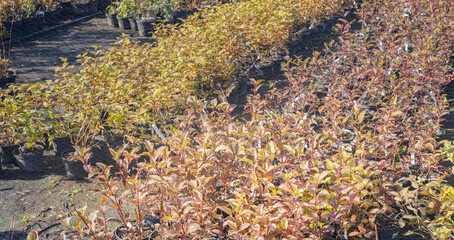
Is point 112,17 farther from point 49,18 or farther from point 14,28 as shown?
point 14,28

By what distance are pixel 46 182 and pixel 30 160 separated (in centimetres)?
23

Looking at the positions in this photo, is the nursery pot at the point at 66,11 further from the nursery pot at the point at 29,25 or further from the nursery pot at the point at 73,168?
the nursery pot at the point at 73,168

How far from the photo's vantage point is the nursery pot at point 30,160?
9.40 ft

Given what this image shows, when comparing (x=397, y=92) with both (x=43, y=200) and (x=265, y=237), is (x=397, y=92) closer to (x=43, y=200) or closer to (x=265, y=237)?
(x=265, y=237)

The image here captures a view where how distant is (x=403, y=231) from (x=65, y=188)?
2.41m

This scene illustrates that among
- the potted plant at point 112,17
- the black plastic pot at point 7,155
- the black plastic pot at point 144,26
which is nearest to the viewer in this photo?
the black plastic pot at point 7,155

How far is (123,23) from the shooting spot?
7371mm

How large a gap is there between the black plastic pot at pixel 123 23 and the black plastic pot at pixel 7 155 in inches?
194

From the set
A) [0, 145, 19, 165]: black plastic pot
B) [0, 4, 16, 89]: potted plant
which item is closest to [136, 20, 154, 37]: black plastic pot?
[0, 4, 16, 89]: potted plant

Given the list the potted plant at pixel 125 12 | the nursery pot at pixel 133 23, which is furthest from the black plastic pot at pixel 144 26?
the potted plant at pixel 125 12

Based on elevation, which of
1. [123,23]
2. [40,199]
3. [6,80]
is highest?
[123,23]

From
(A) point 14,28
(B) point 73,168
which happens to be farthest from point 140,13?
(B) point 73,168

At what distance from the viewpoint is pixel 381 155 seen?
228 centimetres

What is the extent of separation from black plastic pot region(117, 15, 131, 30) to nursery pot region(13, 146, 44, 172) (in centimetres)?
495
